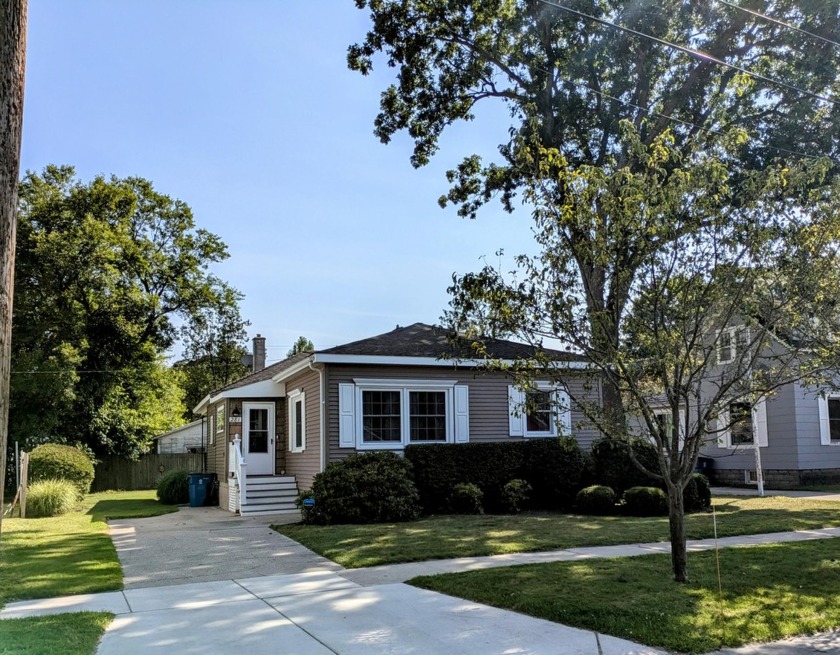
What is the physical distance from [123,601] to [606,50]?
1506 cm

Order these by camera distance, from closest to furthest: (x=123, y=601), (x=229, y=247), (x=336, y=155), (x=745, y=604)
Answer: (x=745, y=604) → (x=123, y=601) → (x=336, y=155) → (x=229, y=247)

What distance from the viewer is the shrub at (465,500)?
14.8 metres

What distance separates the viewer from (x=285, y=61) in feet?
35.7

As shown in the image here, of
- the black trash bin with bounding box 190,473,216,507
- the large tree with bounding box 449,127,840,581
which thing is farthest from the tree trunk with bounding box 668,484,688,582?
the black trash bin with bounding box 190,473,216,507

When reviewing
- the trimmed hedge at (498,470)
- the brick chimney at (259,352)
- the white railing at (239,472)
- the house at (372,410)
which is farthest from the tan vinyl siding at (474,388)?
the brick chimney at (259,352)

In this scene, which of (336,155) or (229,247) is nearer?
(336,155)

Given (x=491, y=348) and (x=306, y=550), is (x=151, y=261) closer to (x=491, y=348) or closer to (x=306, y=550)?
(x=491, y=348)

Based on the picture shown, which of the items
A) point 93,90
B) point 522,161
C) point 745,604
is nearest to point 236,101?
point 93,90

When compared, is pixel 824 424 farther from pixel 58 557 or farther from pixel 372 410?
pixel 58 557

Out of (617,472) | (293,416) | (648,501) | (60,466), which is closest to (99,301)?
(60,466)

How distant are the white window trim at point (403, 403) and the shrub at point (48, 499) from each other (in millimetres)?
7521

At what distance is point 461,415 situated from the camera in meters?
16.4

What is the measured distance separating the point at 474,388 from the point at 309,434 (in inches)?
160

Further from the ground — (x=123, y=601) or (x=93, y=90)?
(x=93, y=90)
